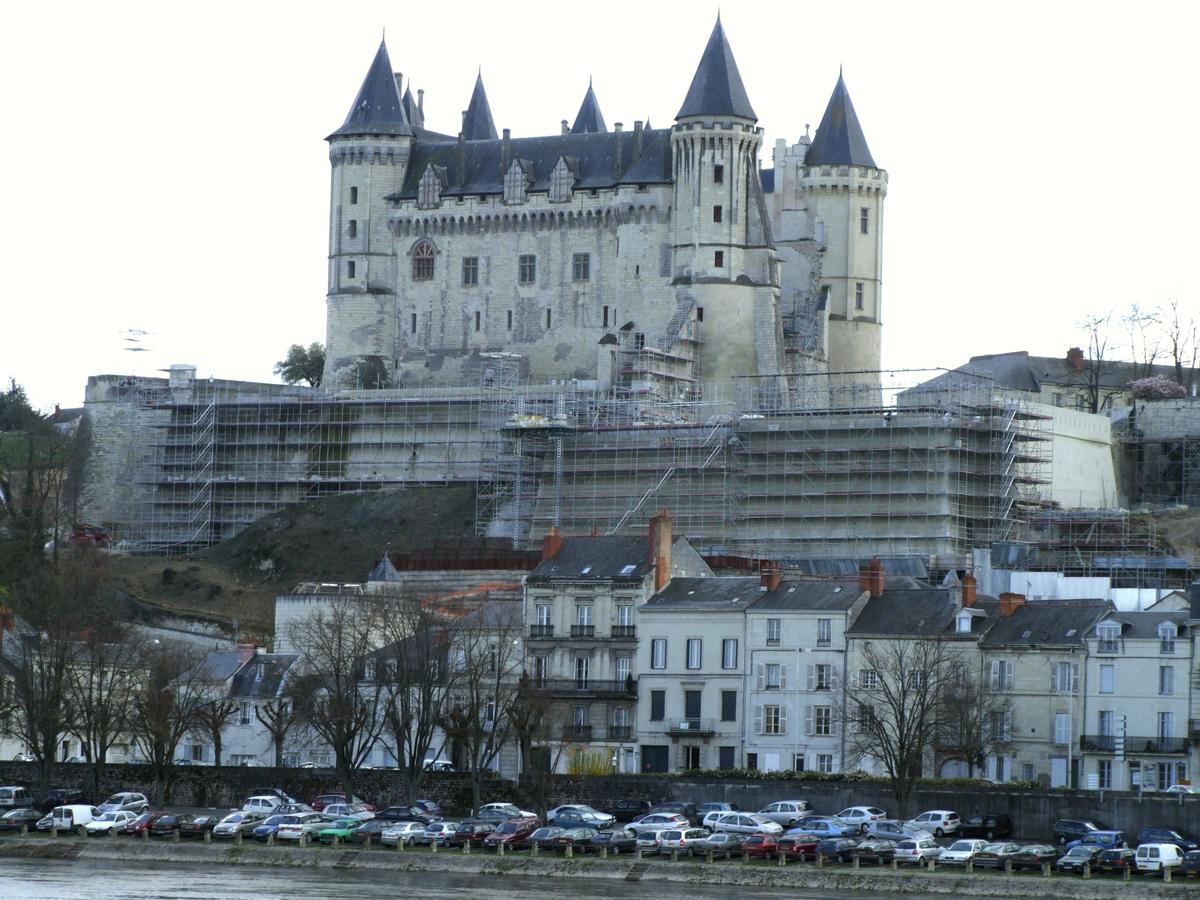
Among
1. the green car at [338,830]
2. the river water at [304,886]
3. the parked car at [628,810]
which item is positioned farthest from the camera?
the parked car at [628,810]

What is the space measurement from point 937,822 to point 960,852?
375 cm

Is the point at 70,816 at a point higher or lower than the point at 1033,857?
lower

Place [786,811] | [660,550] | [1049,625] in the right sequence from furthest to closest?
1. [660,550]
2. [1049,625]
3. [786,811]

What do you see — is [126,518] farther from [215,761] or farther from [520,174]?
[215,761]

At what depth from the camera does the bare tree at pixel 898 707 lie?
64.8 meters

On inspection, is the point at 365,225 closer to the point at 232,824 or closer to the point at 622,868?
the point at 232,824

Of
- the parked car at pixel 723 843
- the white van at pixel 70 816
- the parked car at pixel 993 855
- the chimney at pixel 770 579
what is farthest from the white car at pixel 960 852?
the white van at pixel 70 816

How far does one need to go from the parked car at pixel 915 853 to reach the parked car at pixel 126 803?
2001cm

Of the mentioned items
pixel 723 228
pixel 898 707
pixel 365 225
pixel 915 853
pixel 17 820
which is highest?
pixel 365 225

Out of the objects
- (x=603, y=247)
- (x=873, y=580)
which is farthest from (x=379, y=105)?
(x=873, y=580)

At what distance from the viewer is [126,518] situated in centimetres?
12031

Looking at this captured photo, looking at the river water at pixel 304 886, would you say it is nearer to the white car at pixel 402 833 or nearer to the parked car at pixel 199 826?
the white car at pixel 402 833

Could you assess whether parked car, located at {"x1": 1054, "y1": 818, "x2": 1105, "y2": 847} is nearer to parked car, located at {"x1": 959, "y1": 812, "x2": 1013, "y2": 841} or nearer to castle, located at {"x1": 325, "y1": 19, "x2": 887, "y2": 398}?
parked car, located at {"x1": 959, "y1": 812, "x2": 1013, "y2": 841}

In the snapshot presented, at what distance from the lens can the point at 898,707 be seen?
6644 centimetres
